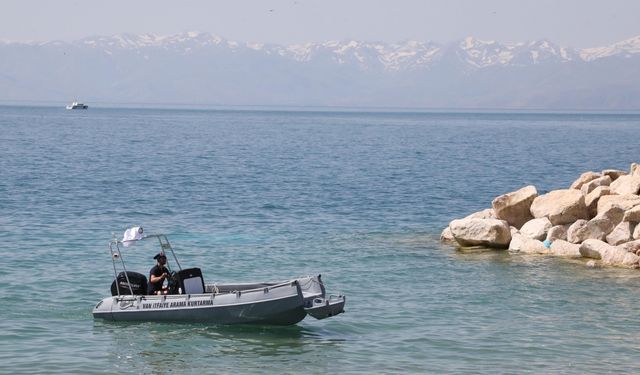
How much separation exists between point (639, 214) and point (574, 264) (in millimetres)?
2519

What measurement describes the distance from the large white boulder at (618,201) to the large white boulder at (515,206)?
108 inches

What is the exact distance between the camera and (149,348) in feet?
73.8

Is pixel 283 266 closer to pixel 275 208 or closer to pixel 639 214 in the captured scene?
pixel 639 214

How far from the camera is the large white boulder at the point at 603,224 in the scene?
1267 inches

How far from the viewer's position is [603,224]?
3238cm

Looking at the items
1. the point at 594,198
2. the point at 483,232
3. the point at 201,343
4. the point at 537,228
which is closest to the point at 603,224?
the point at 594,198

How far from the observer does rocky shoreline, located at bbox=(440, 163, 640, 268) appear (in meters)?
31.7

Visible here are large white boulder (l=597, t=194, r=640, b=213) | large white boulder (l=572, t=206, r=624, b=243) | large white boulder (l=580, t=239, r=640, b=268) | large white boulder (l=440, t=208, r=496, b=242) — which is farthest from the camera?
large white boulder (l=440, t=208, r=496, b=242)

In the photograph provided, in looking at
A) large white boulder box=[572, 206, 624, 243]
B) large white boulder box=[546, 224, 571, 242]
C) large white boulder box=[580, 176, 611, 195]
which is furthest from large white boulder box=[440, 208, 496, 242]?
large white boulder box=[572, 206, 624, 243]

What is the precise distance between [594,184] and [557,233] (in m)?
3.64

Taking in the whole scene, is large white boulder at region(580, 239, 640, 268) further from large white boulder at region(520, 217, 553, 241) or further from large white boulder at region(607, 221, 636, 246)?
large white boulder at region(520, 217, 553, 241)

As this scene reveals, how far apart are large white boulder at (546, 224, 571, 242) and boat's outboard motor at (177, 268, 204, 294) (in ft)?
45.9

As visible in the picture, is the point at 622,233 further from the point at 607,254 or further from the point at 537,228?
the point at 537,228

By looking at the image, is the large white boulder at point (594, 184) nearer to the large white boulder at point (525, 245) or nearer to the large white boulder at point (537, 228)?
the large white boulder at point (537, 228)
